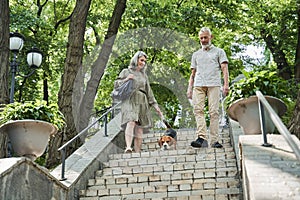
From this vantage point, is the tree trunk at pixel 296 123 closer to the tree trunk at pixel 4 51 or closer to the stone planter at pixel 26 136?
the stone planter at pixel 26 136

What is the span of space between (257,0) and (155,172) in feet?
37.3

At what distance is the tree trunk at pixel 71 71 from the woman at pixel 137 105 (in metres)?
2.67

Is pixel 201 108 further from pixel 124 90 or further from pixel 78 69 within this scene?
pixel 78 69

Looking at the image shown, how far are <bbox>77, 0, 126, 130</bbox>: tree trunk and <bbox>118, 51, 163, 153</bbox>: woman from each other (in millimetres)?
3490

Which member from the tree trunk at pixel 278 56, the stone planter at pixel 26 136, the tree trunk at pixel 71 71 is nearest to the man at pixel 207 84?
the stone planter at pixel 26 136

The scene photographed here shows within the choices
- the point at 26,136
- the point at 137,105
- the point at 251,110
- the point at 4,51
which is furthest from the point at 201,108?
the point at 4,51

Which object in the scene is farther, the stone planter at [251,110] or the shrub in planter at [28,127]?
the stone planter at [251,110]

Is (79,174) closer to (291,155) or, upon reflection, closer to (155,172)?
(155,172)

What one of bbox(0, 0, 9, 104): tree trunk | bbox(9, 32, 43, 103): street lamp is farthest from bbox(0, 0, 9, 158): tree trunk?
bbox(9, 32, 43, 103): street lamp

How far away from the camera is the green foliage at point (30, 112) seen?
574cm

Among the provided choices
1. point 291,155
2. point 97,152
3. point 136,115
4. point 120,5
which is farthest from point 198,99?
point 120,5

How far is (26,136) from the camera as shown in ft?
18.5

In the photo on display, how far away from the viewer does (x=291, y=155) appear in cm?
425

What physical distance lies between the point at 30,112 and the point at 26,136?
0.31 m
